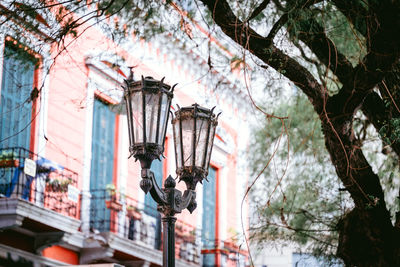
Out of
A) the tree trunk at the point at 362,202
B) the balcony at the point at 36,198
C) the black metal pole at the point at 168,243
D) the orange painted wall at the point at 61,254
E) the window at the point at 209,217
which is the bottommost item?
the black metal pole at the point at 168,243

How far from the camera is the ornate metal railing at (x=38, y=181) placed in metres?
11.5

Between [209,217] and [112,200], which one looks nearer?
[112,200]

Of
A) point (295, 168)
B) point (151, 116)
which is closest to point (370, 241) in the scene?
point (151, 116)

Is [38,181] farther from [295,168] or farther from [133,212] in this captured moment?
[295,168]

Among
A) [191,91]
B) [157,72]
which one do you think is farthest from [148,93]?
[191,91]

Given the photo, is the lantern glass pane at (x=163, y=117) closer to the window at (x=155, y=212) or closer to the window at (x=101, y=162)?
the window at (x=101, y=162)

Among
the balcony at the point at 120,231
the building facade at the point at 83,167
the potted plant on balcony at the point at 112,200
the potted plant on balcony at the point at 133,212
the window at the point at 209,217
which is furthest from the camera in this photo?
the window at the point at 209,217

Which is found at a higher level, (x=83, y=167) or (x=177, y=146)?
(x=83, y=167)

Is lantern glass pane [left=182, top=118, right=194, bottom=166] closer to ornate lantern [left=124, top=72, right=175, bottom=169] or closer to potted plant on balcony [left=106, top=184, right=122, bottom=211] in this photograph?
ornate lantern [left=124, top=72, right=175, bottom=169]

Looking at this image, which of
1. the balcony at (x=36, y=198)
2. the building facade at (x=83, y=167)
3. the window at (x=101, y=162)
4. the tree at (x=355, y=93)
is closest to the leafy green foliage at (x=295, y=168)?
the building facade at (x=83, y=167)

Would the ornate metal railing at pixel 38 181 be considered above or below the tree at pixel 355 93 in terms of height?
above

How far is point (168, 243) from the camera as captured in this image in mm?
5941

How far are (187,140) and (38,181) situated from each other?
6.26 m

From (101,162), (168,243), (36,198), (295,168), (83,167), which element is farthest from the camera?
(101,162)
